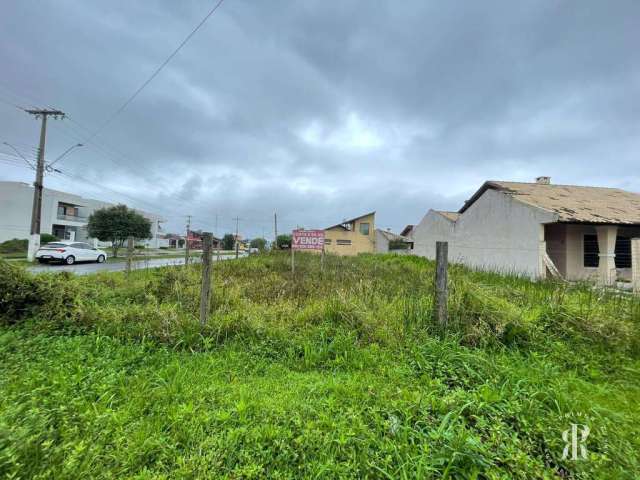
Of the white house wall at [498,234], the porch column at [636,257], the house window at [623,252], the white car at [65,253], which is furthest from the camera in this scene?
the white car at [65,253]

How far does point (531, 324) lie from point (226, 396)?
13.4 feet

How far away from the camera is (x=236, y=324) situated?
3670mm

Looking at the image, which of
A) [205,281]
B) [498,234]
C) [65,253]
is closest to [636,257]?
[498,234]

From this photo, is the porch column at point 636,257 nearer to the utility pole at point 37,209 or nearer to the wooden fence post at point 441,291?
the wooden fence post at point 441,291

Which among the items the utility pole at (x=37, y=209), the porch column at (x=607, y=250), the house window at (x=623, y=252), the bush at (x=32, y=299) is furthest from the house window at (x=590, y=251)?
the utility pole at (x=37, y=209)

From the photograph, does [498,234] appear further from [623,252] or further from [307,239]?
[307,239]

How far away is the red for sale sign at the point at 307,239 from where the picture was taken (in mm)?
9914

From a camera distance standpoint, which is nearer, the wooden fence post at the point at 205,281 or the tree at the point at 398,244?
the wooden fence post at the point at 205,281

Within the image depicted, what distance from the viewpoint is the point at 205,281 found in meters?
3.73

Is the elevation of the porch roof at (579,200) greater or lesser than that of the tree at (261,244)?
greater

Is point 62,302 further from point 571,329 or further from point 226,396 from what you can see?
point 571,329

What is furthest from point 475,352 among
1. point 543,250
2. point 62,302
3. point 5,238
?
point 5,238

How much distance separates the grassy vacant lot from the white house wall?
628 cm

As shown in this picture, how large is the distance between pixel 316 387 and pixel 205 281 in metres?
2.23
